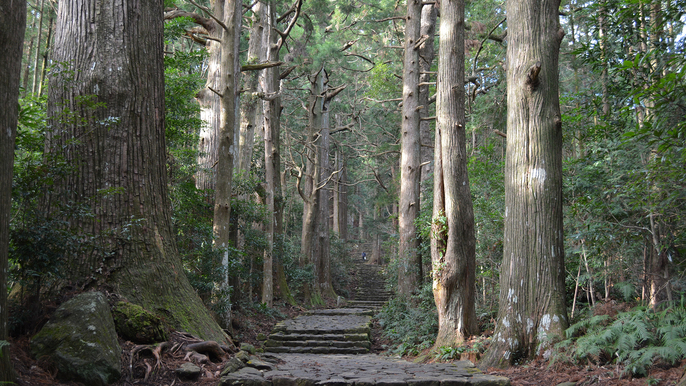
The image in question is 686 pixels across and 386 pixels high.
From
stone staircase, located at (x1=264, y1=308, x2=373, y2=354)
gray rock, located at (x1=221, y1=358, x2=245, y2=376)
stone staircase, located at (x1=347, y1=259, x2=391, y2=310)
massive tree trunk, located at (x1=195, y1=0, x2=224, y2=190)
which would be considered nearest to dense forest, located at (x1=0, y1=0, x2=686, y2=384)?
massive tree trunk, located at (x1=195, y1=0, x2=224, y2=190)

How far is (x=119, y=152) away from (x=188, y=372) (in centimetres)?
264

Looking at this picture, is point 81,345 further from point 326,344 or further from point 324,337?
point 324,337

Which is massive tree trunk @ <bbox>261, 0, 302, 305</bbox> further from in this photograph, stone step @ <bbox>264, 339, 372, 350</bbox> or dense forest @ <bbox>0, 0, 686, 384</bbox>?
dense forest @ <bbox>0, 0, 686, 384</bbox>

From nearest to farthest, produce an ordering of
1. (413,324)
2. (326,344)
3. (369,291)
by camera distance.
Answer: (413,324), (326,344), (369,291)

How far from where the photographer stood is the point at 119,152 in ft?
16.4

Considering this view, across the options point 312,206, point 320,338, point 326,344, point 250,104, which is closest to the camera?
point 326,344

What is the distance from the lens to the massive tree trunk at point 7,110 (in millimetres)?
2908

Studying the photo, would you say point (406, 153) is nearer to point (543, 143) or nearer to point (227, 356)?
point (543, 143)

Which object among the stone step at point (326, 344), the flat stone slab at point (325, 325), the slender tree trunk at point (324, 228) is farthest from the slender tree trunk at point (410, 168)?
the slender tree trunk at point (324, 228)

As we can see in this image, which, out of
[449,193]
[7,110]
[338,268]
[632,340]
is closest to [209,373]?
[7,110]

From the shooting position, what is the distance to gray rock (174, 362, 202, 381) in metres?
3.96

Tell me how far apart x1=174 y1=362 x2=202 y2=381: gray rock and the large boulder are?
0.55 meters

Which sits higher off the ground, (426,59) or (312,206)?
(426,59)

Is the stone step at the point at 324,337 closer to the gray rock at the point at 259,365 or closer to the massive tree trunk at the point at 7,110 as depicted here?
the gray rock at the point at 259,365
